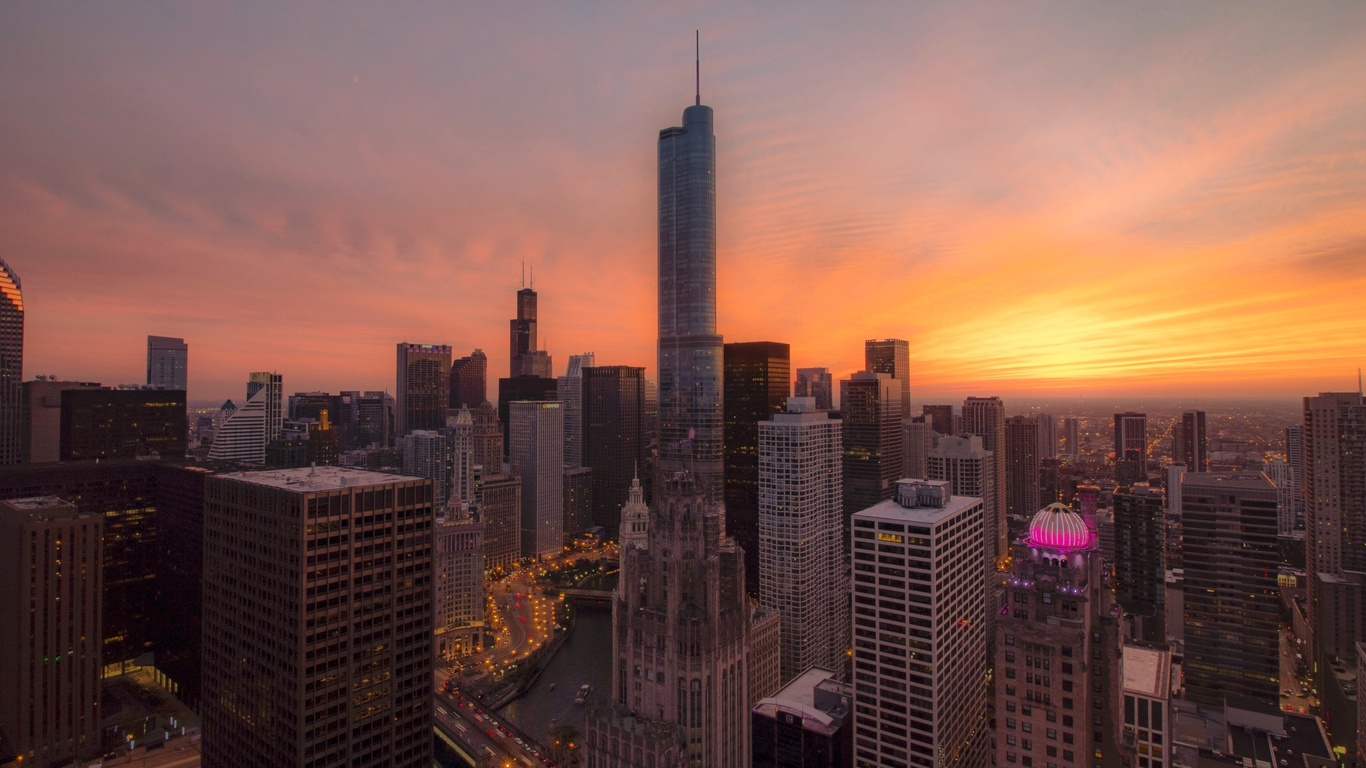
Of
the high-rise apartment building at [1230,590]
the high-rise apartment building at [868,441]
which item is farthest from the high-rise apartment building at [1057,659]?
the high-rise apartment building at [868,441]

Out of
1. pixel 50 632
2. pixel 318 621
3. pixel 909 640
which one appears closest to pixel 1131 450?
pixel 909 640

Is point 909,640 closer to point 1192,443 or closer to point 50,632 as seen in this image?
point 50,632

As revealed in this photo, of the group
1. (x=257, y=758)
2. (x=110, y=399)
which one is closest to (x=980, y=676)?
(x=257, y=758)

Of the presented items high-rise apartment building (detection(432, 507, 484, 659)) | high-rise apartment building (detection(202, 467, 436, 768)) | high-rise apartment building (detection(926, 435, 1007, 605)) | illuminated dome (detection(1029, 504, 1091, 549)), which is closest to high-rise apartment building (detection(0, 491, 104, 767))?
high-rise apartment building (detection(202, 467, 436, 768))

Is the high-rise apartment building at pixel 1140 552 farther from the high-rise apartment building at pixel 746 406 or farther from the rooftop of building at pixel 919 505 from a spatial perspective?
the high-rise apartment building at pixel 746 406

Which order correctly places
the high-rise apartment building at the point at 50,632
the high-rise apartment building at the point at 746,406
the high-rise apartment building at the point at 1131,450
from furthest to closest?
the high-rise apartment building at the point at 746,406 → the high-rise apartment building at the point at 1131,450 → the high-rise apartment building at the point at 50,632

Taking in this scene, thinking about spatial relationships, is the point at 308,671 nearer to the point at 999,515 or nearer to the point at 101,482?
the point at 101,482
